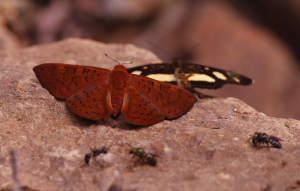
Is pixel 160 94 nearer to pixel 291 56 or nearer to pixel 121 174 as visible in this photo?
pixel 121 174

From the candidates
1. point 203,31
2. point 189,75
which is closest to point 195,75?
point 189,75

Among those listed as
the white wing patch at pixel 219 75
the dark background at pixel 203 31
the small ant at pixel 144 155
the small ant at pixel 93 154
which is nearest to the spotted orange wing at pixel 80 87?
the small ant at pixel 93 154

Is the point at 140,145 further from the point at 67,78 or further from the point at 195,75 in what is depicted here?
the point at 195,75

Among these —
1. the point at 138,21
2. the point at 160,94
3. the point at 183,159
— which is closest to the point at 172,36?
the point at 138,21

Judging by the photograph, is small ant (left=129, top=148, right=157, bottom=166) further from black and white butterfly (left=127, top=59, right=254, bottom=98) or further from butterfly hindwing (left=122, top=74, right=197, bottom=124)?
black and white butterfly (left=127, top=59, right=254, bottom=98)

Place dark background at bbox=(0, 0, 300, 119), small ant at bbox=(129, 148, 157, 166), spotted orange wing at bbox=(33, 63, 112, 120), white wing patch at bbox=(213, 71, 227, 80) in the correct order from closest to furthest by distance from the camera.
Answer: small ant at bbox=(129, 148, 157, 166)
spotted orange wing at bbox=(33, 63, 112, 120)
white wing patch at bbox=(213, 71, 227, 80)
dark background at bbox=(0, 0, 300, 119)

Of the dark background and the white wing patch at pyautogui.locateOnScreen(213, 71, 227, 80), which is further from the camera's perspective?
the dark background

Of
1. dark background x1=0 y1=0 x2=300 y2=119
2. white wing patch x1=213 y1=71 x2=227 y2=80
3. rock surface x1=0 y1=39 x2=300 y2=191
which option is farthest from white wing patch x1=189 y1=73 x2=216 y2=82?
dark background x1=0 y1=0 x2=300 y2=119

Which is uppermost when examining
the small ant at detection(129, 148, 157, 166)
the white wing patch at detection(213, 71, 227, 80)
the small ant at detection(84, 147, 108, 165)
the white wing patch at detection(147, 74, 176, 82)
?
the white wing patch at detection(213, 71, 227, 80)

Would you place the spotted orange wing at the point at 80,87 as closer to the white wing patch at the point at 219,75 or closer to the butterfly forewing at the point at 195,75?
the butterfly forewing at the point at 195,75

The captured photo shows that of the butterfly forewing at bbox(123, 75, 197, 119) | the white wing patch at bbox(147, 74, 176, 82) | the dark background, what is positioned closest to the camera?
the butterfly forewing at bbox(123, 75, 197, 119)
